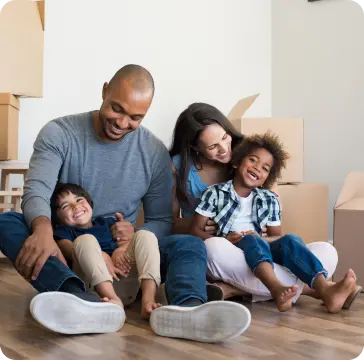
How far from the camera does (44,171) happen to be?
5.16 ft

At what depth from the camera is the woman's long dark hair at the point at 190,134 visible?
188cm

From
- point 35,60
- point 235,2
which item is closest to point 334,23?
A: point 235,2

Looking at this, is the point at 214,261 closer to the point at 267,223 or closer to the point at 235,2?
the point at 267,223

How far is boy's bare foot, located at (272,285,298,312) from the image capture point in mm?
1520

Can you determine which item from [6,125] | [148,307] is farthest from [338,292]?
[6,125]

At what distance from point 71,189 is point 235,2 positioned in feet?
6.56

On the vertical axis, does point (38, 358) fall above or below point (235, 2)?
below

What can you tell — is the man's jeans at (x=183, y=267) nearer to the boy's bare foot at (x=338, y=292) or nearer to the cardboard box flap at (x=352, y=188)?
the boy's bare foot at (x=338, y=292)

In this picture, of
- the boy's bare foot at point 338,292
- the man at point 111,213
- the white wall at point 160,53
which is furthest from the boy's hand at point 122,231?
the white wall at point 160,53

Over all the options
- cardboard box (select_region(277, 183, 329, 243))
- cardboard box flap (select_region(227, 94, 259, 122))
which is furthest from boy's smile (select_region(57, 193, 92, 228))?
cardboard box flap (select_region(227, 94, 259, 122))

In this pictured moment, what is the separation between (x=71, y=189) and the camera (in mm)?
1646

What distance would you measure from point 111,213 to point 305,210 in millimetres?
864

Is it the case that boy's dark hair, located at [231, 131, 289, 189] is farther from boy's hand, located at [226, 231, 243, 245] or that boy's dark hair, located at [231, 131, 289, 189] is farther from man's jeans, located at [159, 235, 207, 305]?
man's jeans, located at [159, 235, 207, 305]

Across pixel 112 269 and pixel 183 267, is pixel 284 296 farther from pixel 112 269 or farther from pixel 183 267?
pixel 112 269
